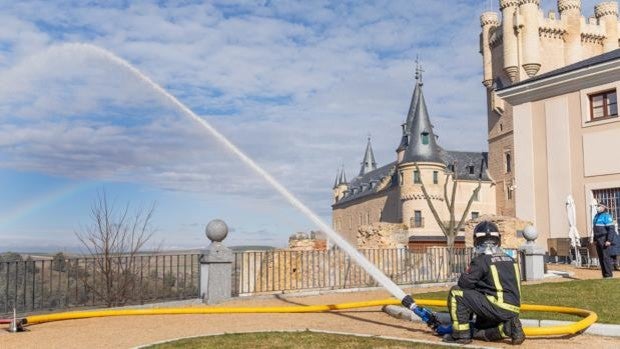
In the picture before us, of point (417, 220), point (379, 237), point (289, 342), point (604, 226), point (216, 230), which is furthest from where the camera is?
point (417, 220)

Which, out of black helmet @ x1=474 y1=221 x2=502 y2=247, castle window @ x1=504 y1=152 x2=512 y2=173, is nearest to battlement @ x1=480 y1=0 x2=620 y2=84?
castle window @ x1=504 y1=152 x2=512 y2=173

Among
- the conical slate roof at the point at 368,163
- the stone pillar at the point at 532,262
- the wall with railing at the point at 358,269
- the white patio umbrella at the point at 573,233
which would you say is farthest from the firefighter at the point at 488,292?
the conical slate roof at the point at 368,163

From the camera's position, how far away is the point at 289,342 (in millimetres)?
7367

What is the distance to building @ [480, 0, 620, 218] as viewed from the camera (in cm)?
5878

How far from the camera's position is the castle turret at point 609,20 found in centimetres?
6384

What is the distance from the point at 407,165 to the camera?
65750mm

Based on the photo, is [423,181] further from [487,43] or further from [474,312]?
[474,312]

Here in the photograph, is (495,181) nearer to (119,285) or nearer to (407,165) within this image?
(407,165)

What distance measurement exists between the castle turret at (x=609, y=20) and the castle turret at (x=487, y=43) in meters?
12.7

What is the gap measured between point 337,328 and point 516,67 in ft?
185

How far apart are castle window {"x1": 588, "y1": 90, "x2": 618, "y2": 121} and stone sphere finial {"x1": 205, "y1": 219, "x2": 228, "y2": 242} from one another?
21.4 meters

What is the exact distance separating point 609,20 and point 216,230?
67.5 m

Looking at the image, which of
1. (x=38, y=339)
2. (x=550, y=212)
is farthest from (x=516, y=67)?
(x=38, y=339)

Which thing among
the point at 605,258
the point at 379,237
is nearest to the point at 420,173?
the point at 379,237
